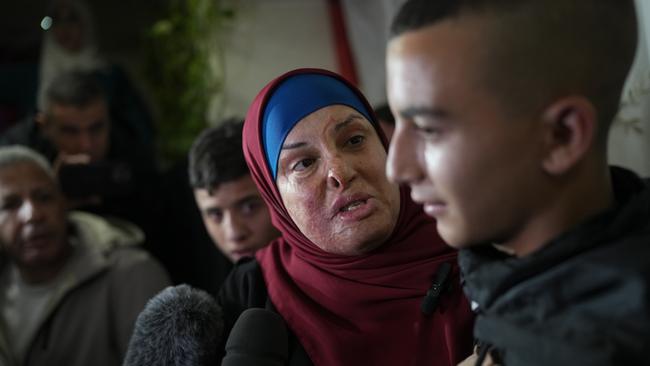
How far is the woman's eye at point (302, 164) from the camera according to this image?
1.08 metres

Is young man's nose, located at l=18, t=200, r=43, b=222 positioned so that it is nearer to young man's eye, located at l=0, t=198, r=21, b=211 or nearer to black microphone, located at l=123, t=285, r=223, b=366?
young man's eye, located at l=0, t=198, r=21, b=211

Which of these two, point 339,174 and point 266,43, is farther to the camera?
point 266,43

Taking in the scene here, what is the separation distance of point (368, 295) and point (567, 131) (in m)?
0.49

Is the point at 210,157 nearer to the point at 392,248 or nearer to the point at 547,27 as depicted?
the point at 392,248

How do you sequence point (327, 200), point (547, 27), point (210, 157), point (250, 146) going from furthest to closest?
1. point (210, 157)
2. point (250, 146)
3. point (327, 200)
4. point (547, 27)

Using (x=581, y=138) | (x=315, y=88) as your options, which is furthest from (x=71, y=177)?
(x=581, y=138)

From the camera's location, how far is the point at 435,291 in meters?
1.03

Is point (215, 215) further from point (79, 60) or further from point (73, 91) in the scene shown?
point (79, 60)

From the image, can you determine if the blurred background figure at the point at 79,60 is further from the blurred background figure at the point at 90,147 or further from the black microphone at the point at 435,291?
the black microphone at the point at 435,291

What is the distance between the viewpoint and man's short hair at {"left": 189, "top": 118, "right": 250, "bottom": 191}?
5.24ft

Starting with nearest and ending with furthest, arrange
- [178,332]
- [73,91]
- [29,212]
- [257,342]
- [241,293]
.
A: [257,342]
[178,332]
[241,293]
[29,212]
[73,91]

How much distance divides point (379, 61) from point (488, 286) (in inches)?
67.1

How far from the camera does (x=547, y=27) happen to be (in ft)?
2.13

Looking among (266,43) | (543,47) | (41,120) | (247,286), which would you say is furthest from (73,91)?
(543,47)
